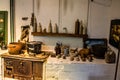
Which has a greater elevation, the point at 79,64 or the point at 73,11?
the point at 73,11

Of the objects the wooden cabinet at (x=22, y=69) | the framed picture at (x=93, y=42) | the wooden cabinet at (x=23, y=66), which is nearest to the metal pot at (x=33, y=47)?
the wooden cabinet at (x=23, y=66)

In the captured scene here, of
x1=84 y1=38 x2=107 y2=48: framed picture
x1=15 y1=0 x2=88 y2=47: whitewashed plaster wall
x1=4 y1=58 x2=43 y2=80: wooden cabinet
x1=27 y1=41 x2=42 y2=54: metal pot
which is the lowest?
x1=4 y1=58 x2=43 y2=80: wooden cabinet

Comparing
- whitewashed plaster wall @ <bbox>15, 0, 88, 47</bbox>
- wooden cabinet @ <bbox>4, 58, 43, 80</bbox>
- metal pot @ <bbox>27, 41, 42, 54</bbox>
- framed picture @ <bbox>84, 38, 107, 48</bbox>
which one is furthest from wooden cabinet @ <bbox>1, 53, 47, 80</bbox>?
framed picture @ <bbox>84, 38, 107, 48</bbox>

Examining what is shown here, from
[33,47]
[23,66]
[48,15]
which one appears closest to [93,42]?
[48,15]

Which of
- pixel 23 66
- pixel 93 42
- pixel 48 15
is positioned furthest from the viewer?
pixel 48 15

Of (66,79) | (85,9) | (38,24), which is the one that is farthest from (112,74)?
(38,24)

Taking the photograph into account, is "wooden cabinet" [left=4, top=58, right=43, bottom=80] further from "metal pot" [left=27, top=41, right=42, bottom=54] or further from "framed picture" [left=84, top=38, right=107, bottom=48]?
"framed picture" [left=84, top=38, right=107, bottom=48]

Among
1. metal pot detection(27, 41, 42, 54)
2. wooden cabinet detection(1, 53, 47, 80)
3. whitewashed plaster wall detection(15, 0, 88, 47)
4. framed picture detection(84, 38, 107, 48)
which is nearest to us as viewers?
wooden cabinet detection(1, 53, 47, 80)

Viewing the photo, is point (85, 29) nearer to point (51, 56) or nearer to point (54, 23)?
point (54, 23)

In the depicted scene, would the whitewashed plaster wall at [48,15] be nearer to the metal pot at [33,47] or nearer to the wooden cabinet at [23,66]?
the metal pot at [33,47]

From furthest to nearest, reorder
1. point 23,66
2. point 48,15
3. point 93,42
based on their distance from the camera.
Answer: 1. point 48,15
2. point 93,42
3. point 23,66

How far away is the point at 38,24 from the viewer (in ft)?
12.3

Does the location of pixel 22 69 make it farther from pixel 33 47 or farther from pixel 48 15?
pixel 48 15

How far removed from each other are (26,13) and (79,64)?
1.62 metres
